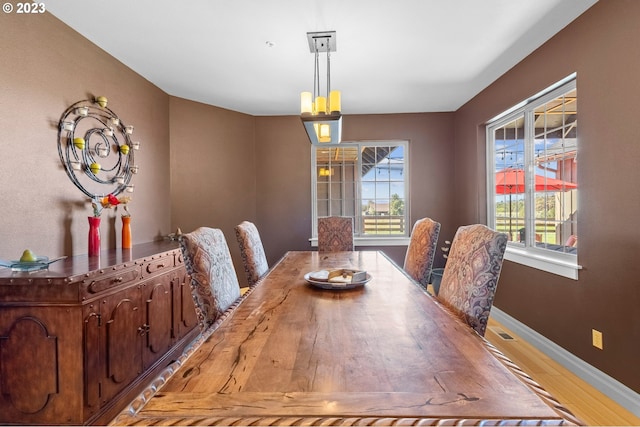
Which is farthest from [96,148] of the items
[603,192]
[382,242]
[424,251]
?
[603,192]

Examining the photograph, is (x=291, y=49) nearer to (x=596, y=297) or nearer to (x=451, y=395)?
(x=451, y=395)

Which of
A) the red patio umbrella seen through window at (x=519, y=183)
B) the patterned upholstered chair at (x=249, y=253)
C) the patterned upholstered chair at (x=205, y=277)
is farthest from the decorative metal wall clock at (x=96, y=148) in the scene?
the red patio umbrella seen through window at (x=519, y=183)

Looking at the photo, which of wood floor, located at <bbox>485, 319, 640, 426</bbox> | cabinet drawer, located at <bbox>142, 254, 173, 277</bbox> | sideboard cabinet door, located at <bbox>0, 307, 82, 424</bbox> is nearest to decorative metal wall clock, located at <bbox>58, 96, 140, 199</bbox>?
cabinet drawer, located at <bbox>142, 254, 173, 277</bbox>

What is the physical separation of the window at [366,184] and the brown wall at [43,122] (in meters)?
2.66

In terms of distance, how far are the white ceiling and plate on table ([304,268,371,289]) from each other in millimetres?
1751

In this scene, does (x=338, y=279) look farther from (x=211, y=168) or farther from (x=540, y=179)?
(x=211, y=168)

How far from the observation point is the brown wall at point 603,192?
6.10ft

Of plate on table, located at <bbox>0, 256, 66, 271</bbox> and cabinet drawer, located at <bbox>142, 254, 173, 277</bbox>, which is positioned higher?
plate on table, located at <bbox>0, 256, 66, 271</bbox>

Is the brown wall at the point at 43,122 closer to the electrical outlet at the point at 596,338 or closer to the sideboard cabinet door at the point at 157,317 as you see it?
the sideboard cabinet door at the point at 157,317

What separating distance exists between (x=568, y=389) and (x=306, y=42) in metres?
3.12

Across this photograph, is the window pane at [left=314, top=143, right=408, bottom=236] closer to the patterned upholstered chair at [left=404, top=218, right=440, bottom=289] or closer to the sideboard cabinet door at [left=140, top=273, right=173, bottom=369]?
the patterned upholstered chair at [left=404, top=218, right=440, bottom=289]

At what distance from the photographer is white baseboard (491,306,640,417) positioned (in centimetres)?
187

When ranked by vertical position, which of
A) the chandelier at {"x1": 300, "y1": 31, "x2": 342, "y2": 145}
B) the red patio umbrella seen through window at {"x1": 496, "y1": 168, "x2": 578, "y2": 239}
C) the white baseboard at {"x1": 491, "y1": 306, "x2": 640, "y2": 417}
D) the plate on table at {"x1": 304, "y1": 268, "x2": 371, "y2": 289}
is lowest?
the white baseboard at {"x1": 491, "y1": 306, "x2": 640, "y2": 417}

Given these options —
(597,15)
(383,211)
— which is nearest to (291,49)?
(597,15)
